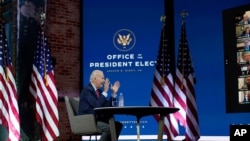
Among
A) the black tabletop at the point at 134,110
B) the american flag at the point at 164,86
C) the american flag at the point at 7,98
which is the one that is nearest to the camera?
the black tabletop at the point at 134,110

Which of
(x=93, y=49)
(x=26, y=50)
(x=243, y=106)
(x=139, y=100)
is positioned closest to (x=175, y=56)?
(x=139, y=100)

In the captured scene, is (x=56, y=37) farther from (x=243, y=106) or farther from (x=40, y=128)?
(x=243, y=106)

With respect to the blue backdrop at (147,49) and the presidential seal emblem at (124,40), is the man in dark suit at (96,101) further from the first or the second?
the presidential seal emblem at (124,40)

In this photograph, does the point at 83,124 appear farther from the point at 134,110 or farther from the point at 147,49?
the point at 147,49

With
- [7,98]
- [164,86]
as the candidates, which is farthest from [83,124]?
[164,86]

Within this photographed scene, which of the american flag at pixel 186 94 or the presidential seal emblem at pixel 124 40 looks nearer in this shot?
the american flag at pixel 186 94

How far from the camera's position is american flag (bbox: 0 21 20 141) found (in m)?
6.18

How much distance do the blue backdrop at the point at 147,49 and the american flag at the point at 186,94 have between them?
438mm

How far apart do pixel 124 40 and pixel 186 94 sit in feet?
5.65

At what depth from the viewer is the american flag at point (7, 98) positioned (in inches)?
243

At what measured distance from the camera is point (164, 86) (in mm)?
6852

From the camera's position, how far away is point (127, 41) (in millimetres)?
7730

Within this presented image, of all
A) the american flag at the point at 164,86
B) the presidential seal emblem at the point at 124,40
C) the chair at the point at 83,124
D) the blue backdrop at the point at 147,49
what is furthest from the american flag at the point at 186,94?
the chair at the point at 83,124

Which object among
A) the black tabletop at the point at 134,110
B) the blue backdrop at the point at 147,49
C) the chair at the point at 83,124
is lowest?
the chair at the point at 83,124
